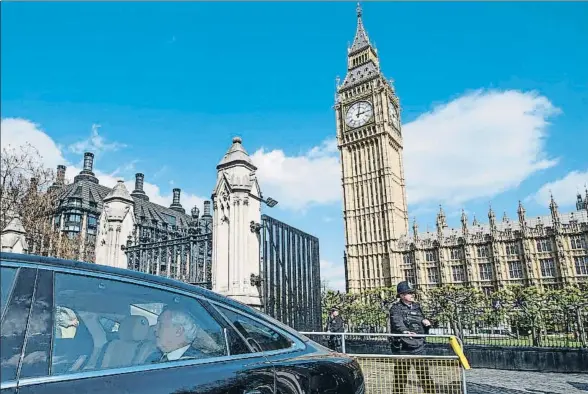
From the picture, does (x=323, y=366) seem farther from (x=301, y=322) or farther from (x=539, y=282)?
(x=539, y=282)

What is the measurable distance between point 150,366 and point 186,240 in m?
7.40

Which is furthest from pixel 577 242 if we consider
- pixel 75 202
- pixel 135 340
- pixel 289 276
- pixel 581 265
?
pixel 135 340

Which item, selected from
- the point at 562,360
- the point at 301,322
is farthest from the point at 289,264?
the point at 562,360

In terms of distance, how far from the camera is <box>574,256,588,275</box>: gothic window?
181 ft

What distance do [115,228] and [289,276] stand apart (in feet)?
15.6

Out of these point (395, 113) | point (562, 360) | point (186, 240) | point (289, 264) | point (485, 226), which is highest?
point (395, 113)

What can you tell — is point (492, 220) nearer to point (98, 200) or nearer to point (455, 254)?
point (455, 254)

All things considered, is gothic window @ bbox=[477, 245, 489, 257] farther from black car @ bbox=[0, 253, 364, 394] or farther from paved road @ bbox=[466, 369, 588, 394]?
black car @ bbox=[0, 253, 364, 394]

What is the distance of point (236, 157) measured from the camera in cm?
841

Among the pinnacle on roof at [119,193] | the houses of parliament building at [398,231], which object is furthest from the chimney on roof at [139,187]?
the pinnacle on roof at [119,193]

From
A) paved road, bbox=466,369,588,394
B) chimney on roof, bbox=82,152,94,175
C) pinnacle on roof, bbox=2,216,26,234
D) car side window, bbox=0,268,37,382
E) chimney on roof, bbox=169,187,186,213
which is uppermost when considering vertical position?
chimney on roof, bbox=82,152,94,175

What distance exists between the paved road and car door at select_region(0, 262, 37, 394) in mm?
8308

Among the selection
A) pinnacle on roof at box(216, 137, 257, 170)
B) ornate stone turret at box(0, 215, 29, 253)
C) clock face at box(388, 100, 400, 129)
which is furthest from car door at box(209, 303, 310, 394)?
clock face at box(388, 100, 400, 129)

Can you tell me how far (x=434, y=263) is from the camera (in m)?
66.4
